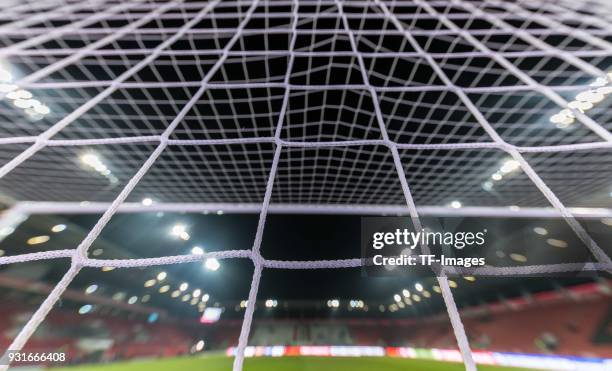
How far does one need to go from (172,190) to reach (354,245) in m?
3.16

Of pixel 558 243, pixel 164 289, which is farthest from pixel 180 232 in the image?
pixel 558 243

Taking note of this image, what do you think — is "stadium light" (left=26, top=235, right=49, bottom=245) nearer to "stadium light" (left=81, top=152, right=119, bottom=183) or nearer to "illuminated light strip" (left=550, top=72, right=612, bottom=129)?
"stadium light" (left=81, top=152, right=119, bottom=183)

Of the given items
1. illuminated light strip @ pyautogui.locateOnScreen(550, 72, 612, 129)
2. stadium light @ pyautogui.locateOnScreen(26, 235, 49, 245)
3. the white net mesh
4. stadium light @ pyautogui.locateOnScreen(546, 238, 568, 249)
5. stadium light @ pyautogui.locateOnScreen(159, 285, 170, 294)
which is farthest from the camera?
stadium light @ pyautogui.locateOnScreen(159, 285, 170, 294)

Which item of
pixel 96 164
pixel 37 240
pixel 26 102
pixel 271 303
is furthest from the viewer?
pixel 271 303

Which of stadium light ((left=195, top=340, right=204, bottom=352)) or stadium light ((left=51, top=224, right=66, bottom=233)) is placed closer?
stadium light ((left=51, top=224, right=66, bottom=233))

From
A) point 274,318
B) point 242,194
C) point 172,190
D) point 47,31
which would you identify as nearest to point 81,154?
point 172,190

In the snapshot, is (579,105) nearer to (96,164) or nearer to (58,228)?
(96,164)

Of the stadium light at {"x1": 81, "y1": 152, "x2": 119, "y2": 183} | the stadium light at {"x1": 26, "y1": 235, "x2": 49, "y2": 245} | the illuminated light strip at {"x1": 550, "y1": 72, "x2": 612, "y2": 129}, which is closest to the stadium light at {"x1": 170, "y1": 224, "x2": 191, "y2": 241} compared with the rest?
the stadium light at {"x1": 26, "y1": 235, "x2": 49, "y2": 245}

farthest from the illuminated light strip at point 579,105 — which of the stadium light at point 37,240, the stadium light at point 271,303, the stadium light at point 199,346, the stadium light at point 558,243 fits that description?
the stadium light at point 199,346

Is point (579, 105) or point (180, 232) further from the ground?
point (180, 232)

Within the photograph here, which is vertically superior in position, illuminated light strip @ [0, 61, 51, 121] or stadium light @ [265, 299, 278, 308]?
illuminated light strip @ [0, 61, 51, 121]

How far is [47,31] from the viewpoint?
967 mm

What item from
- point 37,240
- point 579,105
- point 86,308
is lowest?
point 86,308

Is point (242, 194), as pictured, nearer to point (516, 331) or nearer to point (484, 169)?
point (484, 169)
